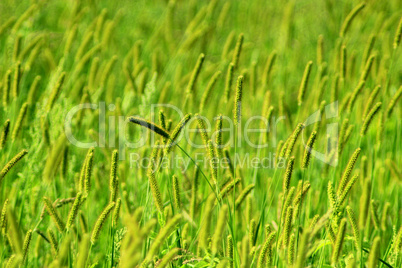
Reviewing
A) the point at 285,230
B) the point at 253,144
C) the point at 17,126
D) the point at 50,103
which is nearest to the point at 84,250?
the point at 285,230

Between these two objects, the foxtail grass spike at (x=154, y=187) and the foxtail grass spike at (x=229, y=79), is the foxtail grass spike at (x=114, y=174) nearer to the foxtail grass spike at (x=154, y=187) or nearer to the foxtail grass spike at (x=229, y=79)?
the foxtail grass spike at (x=154, y=187)

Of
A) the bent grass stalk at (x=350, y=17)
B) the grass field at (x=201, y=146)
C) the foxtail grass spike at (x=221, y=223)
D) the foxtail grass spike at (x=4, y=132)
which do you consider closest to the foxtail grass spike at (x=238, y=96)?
the grass field at (x=201, y=146)

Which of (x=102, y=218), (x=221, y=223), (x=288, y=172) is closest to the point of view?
(x=221, y=223)

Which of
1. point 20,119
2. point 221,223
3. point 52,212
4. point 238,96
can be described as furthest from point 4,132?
point 221,223

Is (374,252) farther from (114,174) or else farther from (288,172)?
(114,174)

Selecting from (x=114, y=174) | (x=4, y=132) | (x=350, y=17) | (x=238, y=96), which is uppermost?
(x=350, y=17)

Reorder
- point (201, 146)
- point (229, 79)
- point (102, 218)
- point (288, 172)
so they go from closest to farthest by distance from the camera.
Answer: point (102, 218) < point (288, 172) < point (229, 79) < point (201, 146)

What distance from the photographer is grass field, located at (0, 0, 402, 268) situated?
1.58 m

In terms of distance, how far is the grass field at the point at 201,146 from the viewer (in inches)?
62.4

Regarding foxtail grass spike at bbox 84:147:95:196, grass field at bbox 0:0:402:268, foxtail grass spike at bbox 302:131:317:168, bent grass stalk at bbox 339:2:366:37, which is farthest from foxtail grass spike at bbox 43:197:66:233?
bent grass stalk at bbox 339:2:366:37

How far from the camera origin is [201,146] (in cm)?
279

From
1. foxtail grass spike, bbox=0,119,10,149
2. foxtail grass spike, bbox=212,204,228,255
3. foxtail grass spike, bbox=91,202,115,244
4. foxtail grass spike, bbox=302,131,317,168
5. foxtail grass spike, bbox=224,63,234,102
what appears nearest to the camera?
foxtail grass spike, bbox=212,204,228,255

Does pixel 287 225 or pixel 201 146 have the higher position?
pixel 201 146

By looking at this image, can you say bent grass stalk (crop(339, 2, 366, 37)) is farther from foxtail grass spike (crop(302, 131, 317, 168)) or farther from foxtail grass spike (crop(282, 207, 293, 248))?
foxtail grass spike (crop(282, 207, 293, 248))
